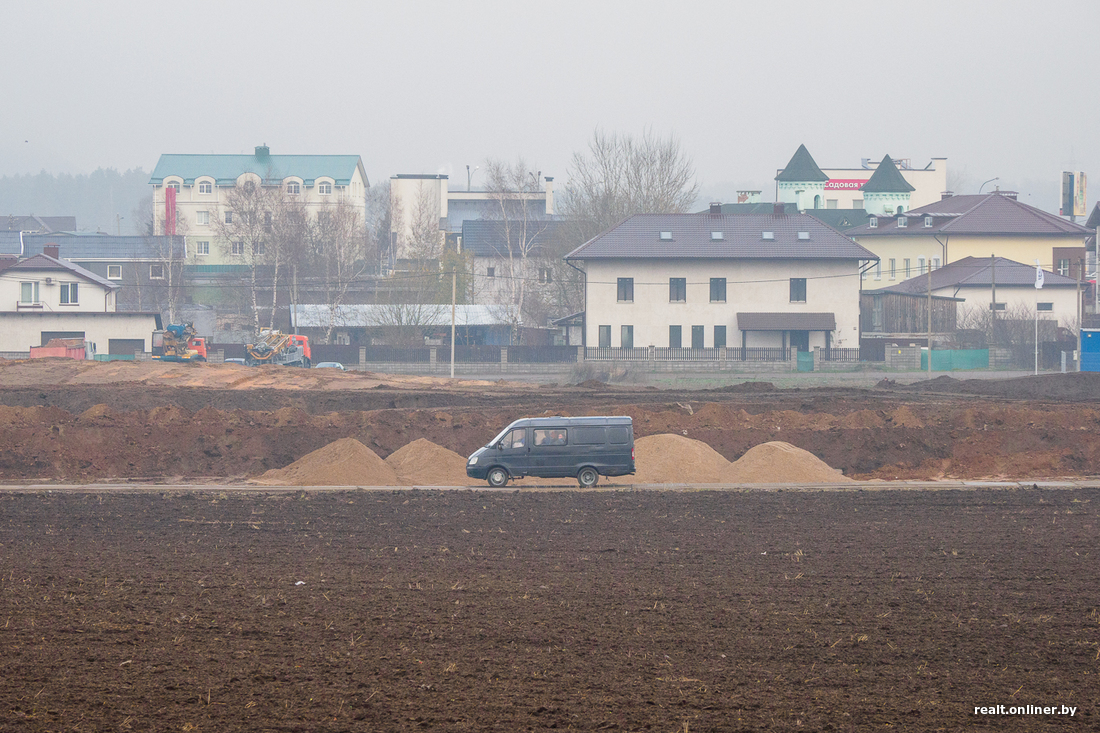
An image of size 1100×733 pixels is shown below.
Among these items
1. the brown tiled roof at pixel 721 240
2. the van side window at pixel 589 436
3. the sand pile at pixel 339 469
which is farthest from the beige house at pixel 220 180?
the van side window at pixel 589 436

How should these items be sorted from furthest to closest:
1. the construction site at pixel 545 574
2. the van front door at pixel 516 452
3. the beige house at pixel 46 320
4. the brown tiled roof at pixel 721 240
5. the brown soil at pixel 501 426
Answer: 1. the brown tiled roof at pixel 721 240
2. the beige house at pixel 46 320
3. the brown soil at pixel 501 426
4. the van front door at pixel 516 452
5. the construction site at pixel 545 574

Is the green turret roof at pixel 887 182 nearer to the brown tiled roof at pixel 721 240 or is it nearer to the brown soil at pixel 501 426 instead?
the brown tiled roof at pixel 721 240

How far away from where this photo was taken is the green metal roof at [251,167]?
109 meters

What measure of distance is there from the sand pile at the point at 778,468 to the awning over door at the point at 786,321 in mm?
36463

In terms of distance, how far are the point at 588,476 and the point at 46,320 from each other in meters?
51.1

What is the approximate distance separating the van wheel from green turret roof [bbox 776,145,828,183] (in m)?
85.6

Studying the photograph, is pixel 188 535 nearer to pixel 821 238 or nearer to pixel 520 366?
pixel 520 366

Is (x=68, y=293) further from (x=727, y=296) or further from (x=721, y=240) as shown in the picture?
(x=727, y=296)

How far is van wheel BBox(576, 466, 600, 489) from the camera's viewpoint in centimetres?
2316

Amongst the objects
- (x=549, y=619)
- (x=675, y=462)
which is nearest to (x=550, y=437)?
(x=675, y=462)

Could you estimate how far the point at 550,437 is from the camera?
23.2 m

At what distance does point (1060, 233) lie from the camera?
3140 inches

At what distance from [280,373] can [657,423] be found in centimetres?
2272

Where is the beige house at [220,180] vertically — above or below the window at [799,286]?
above
